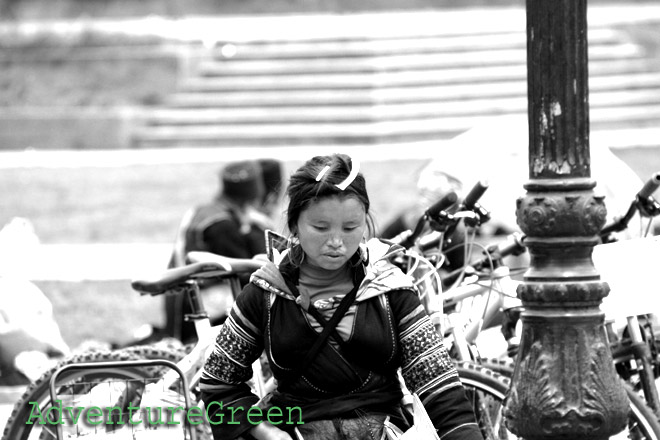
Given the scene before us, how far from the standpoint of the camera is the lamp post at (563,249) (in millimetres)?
3865

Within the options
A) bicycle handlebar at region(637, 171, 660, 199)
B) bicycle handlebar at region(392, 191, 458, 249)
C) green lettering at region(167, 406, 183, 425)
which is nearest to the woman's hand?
green lettering at region(167, 406, 183, 425)

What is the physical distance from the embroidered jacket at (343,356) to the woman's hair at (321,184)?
0.61ft

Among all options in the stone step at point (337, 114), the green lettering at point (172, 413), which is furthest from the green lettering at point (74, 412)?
the stone step at point (337, 114)

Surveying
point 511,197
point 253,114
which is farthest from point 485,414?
point 253,114

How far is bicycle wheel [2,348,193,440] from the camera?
5.07 meters

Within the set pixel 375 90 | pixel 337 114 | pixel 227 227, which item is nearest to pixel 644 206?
pixel 227 227

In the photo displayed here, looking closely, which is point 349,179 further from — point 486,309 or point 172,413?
point 486,309

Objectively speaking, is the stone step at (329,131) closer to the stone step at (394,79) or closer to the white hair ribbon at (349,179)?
the stone step at (394,79)

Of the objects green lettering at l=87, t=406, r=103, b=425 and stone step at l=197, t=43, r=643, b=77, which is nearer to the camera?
green lettering at l=87, t=406, r=103, b=425

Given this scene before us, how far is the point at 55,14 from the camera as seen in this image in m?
27.7

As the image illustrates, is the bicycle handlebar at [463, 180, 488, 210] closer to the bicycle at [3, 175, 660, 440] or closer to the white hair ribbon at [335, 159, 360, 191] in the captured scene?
the bicycle at [3, 175, 660, 440]

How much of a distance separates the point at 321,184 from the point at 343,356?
466 millimetres

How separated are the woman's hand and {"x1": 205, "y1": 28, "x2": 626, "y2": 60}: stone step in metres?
18.8

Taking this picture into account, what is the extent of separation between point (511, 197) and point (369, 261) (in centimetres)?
287
